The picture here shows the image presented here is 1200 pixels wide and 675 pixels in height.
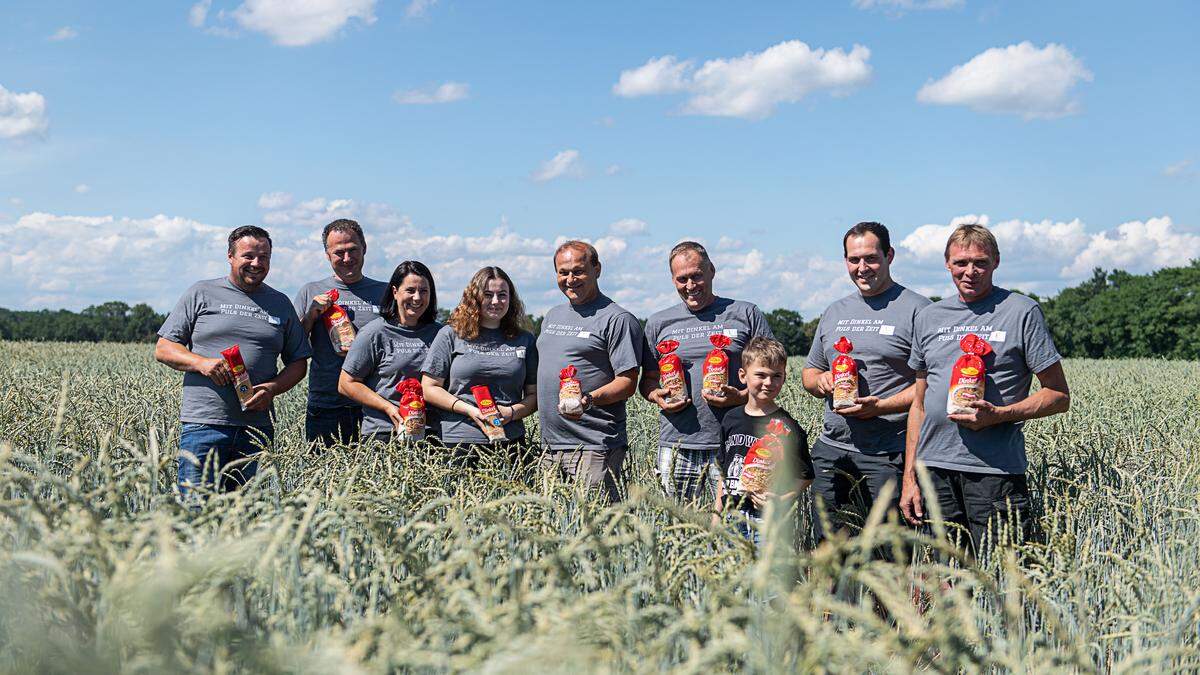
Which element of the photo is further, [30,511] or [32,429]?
[32,429]

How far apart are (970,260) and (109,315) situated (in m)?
65.8

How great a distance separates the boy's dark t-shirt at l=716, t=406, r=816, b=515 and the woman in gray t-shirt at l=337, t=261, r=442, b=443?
1.83 metres

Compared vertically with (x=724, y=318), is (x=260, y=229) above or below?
above

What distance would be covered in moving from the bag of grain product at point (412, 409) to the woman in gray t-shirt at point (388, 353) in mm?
218

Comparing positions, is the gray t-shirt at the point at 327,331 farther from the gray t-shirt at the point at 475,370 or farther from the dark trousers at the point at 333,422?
the gray t-shirt at the point at 475,370

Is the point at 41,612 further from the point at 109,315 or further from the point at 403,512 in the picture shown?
the point at 109,315

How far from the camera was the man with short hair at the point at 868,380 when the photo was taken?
4.93 m

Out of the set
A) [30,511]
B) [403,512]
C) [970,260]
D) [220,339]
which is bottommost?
[403,512]

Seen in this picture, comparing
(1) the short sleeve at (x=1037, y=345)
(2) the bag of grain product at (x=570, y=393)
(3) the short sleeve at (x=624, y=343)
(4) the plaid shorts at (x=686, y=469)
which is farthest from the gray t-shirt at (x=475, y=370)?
(1) the short sleeve at (x=1037, y=345)

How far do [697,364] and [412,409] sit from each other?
5.60 feet

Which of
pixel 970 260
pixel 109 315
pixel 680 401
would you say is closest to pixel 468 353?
pixel 680 401

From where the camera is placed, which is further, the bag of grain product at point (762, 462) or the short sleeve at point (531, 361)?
the short sleeve at point (531, 361)

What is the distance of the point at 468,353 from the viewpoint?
5.33 m

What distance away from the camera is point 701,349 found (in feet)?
17.2
